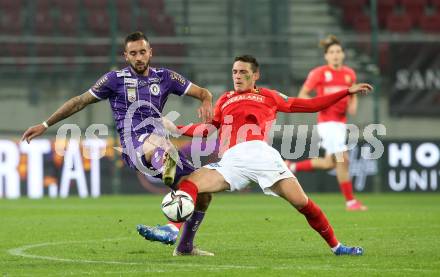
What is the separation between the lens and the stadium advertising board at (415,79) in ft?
66.4

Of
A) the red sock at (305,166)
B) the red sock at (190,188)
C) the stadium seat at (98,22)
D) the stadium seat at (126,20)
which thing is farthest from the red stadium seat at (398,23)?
the red sock at (190,188)

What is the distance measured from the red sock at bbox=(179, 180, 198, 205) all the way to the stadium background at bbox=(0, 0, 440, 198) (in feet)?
34.7

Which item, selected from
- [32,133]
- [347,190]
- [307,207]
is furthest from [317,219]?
[347,190]

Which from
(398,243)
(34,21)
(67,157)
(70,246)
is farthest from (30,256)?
(34,21)

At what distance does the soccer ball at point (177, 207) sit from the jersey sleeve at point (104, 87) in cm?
146

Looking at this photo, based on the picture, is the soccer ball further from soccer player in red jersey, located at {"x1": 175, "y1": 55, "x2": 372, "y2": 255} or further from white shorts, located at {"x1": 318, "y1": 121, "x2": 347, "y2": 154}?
white shorts, located at {"x1": 318, "y1": 121, "x2": 347, "y2": 154}

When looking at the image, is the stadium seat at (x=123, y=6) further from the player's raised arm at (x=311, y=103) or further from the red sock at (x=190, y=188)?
the red sock at (x=190, y=188)

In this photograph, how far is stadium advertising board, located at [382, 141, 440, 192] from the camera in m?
19.6

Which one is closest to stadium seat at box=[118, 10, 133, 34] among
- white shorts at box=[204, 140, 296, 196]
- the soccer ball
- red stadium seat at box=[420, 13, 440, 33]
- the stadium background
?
the stadium background

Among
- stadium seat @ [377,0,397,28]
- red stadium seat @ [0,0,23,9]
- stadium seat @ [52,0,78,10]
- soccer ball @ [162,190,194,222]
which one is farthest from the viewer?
stadium seat @ [377,0,397,28]

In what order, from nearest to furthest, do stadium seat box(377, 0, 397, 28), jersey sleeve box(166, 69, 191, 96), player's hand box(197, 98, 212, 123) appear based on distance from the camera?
player's hand box(197, 98, 212, 123)
jersey sleeve box(166, 69, 191, 96)
stadium seat box(377, 0, 397, 28)

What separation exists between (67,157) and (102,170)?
712 mm

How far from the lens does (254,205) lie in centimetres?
1677

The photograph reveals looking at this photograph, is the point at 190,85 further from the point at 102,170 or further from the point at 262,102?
the point at 102,170
